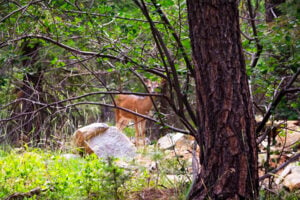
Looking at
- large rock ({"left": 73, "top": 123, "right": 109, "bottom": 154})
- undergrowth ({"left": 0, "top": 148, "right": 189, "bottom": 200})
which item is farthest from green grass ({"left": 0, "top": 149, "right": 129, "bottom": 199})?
large rock ({"left": 73, "top": 123, "right": 109, "bottom": 154})

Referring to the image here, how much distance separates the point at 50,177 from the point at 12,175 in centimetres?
47

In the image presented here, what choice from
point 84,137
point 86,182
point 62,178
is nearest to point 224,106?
point 86,182

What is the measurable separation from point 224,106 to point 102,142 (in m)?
5.98

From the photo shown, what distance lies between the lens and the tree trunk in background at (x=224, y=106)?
2.89m

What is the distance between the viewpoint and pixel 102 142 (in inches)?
339

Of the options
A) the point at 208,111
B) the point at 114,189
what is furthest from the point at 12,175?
the point at 208,111

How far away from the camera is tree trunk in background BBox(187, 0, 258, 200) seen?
2891 mm

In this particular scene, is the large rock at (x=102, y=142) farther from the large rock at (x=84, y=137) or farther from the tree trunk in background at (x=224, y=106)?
the tree trunk in background at (x=224, y=106)

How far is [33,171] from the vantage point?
209 inches

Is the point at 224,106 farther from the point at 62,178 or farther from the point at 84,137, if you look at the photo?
the point at 84,137

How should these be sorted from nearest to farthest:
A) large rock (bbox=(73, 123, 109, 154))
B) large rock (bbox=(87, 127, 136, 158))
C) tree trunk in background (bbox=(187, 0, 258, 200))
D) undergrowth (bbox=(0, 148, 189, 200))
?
tree trunk in background (bbox=(187, 0, 258, 200)), undergrowth (bbox=(0, 148, 189, 200)), large rock (bbox=(87, 127, 136, 158)), large rock (bbox=(73, 123, 109, 154))

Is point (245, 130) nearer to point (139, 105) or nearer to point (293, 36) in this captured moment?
point (293, 36)

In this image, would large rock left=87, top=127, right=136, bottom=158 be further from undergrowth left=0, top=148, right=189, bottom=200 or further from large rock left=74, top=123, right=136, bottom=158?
undergrowth left=0, top=148, right=189, bottom=200

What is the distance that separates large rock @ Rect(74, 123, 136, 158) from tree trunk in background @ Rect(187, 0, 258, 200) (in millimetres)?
5243
